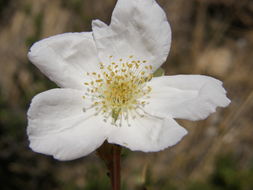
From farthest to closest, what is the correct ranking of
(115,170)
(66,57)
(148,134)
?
(66,57) → (148,134) → (115,170)

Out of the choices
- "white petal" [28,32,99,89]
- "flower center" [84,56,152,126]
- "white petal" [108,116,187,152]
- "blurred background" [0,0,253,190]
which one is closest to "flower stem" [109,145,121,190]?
"white petal" [108,116,187,152]

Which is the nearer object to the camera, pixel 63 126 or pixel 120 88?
pixel 63 126

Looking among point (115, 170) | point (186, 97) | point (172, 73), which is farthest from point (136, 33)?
point (172, 73)

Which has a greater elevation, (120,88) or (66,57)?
(66,57)

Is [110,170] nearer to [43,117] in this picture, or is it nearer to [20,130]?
[43,117]

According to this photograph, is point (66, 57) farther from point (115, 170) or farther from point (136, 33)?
point (115, 170)

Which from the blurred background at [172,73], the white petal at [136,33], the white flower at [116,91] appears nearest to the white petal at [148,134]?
the white flower at [116,91]

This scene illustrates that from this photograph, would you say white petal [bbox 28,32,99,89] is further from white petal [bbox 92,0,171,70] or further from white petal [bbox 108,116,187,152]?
white petal [bbox 108,116,187,152]

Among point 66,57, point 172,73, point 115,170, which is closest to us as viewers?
point 115,170
